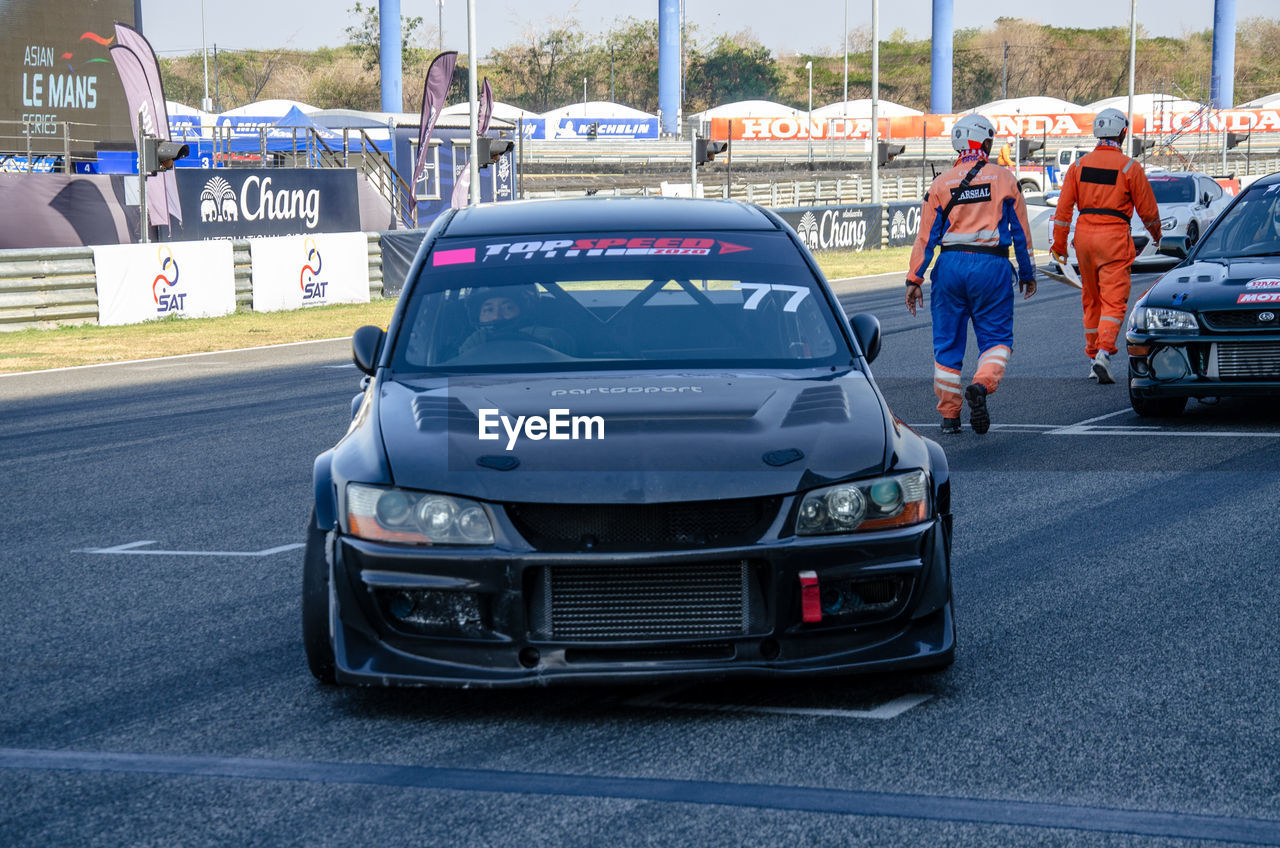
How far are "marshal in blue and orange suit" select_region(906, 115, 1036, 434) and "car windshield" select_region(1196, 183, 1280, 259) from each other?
157cm

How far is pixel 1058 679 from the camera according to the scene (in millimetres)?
4785

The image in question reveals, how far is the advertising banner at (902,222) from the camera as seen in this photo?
1480 inches

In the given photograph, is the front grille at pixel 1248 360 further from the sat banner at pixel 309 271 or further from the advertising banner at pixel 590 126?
the advertising banner at pixel 590 126

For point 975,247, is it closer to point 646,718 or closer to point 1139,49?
point 646,718

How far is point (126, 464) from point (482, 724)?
600 centimetres

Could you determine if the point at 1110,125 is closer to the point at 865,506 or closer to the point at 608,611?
the point at 865,506

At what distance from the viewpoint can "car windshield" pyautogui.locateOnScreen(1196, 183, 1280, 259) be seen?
10.6m

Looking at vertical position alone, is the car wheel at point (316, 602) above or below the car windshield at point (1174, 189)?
below

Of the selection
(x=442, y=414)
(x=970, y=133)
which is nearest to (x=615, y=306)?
(x=442, y=414)

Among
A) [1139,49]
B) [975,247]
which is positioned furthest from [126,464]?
[1139,49]

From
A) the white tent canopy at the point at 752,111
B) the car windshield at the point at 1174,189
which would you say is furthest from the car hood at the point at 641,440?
the white tent canopy at the point at 752,111

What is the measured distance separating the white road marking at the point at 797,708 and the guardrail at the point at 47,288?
16.4 meters

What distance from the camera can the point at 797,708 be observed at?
453 cm

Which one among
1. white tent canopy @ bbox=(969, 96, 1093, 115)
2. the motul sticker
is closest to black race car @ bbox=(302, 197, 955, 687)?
the motul sticker
